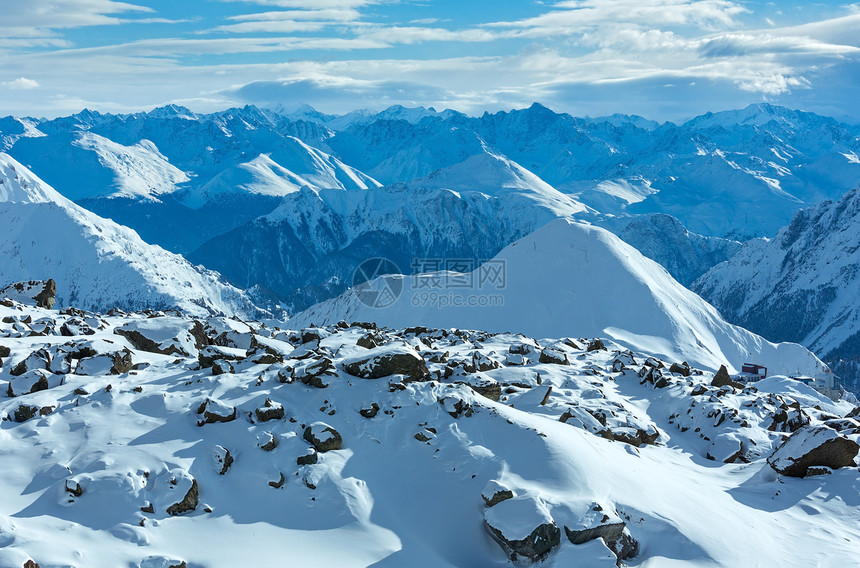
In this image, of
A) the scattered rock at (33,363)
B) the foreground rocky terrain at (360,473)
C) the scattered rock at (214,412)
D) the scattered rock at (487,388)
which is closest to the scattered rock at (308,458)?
the foreground rocky terrain at (360,473)

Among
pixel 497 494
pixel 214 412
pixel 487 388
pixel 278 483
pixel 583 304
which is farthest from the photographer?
pixel 583 304

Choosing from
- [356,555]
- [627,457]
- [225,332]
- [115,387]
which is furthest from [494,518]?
[225,332]

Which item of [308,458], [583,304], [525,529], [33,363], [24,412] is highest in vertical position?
[33,363]

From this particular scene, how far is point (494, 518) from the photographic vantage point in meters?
21.1

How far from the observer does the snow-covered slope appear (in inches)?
4331

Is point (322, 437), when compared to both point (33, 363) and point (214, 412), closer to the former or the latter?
point (214, 412)

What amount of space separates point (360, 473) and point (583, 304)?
96.9 m

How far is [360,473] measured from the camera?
24.0 m

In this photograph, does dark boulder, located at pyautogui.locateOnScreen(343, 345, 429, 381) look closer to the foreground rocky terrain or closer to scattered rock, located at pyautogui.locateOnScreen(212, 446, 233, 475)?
the foreground rocky terrain

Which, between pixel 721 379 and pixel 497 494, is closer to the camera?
pixel 497 494

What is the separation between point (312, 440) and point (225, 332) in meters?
21.3

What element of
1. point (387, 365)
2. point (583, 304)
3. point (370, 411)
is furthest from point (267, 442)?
point (583, 304)

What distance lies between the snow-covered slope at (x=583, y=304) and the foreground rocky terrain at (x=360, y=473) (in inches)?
2964

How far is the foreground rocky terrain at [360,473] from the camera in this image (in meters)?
19.8
